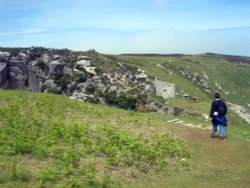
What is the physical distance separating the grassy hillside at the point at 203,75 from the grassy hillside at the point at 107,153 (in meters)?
62.9

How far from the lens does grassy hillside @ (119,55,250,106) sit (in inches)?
3816

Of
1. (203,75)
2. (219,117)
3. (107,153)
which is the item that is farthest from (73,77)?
(203,75)

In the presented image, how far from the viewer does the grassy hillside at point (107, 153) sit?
630 inches

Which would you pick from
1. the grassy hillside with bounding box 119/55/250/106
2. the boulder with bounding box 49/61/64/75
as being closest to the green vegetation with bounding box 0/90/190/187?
the boulder with bounding box 49/61/64/75

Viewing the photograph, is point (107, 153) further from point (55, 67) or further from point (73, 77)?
point (55, 67)

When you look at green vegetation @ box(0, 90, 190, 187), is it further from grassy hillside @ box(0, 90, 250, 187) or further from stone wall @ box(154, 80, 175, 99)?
stone wall @ box(154, 80, 175, 99)

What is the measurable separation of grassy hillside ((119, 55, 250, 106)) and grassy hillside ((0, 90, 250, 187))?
6289 centimetres

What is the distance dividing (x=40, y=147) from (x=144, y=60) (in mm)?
93790

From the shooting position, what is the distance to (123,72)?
6788 centimetres

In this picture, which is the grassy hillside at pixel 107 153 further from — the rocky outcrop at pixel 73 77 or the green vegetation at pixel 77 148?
the rocky outcrop at pixel 73 77

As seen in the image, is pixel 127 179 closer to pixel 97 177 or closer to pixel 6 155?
pixel 97 177

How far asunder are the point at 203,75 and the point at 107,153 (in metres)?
105

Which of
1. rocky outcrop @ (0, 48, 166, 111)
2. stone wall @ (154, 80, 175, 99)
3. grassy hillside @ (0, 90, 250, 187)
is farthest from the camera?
stone wall @ (154, 80, 175, 99)

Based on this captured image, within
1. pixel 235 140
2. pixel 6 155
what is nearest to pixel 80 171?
pixel 6 155
